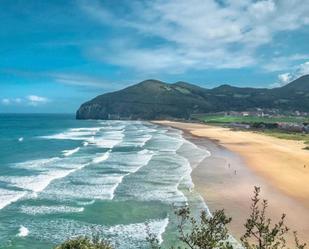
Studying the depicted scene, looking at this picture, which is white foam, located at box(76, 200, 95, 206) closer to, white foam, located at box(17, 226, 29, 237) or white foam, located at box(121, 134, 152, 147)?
white foam, located at box(17, 226, 29, 237)

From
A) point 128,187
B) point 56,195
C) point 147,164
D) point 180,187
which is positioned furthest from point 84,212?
point 147,164

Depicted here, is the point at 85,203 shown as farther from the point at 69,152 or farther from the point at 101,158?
the point at 69,152

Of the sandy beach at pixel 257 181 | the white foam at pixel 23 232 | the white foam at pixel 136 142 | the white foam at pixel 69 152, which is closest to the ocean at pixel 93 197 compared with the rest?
the white foam at pixel 23 232

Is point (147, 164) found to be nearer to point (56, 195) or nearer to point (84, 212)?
point (56, 195)

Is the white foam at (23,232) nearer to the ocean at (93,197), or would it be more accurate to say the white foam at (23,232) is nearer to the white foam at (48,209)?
the ocean at (93,197)

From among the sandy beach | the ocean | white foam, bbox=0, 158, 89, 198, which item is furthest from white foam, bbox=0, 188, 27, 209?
the sandy beach
